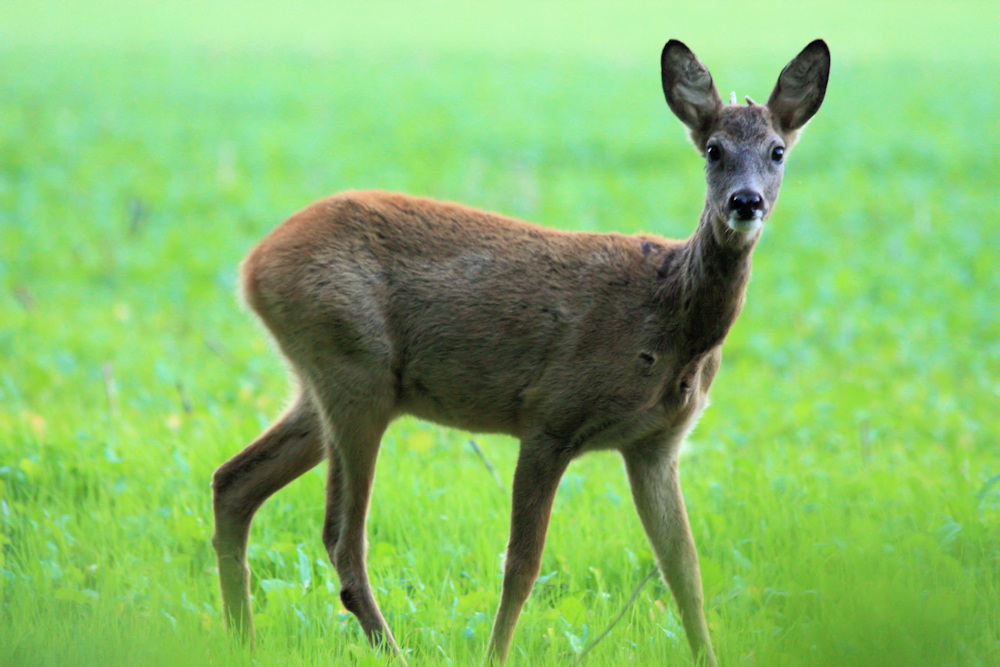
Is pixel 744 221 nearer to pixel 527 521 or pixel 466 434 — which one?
pixel 527 521

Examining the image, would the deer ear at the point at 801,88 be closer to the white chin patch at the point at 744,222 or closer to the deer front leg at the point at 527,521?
the white chin patch at the point at 744,222

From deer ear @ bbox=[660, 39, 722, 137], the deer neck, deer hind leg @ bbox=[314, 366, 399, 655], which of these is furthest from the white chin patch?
deer hind leg @ bbox=[314, 366, 399, 655]

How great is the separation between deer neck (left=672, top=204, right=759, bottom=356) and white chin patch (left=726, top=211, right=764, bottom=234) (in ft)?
0.72

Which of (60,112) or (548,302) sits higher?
(548,302)

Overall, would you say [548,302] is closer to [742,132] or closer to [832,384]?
[742,132]

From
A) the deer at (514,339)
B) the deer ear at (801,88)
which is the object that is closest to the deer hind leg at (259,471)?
the deer at (514,339)

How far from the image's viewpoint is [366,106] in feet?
71.2

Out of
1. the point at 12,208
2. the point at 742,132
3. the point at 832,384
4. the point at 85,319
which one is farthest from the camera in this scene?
the point at 12,208

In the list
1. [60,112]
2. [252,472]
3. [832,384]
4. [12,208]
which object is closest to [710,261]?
[252,472]

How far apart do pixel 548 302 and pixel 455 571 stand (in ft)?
4.33

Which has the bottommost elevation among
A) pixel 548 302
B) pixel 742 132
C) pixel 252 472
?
pixel 252 472

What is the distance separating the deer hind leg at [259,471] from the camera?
4621mm

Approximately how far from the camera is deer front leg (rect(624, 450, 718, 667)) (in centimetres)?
432

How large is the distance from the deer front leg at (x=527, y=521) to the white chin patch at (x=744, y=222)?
3.59ft
